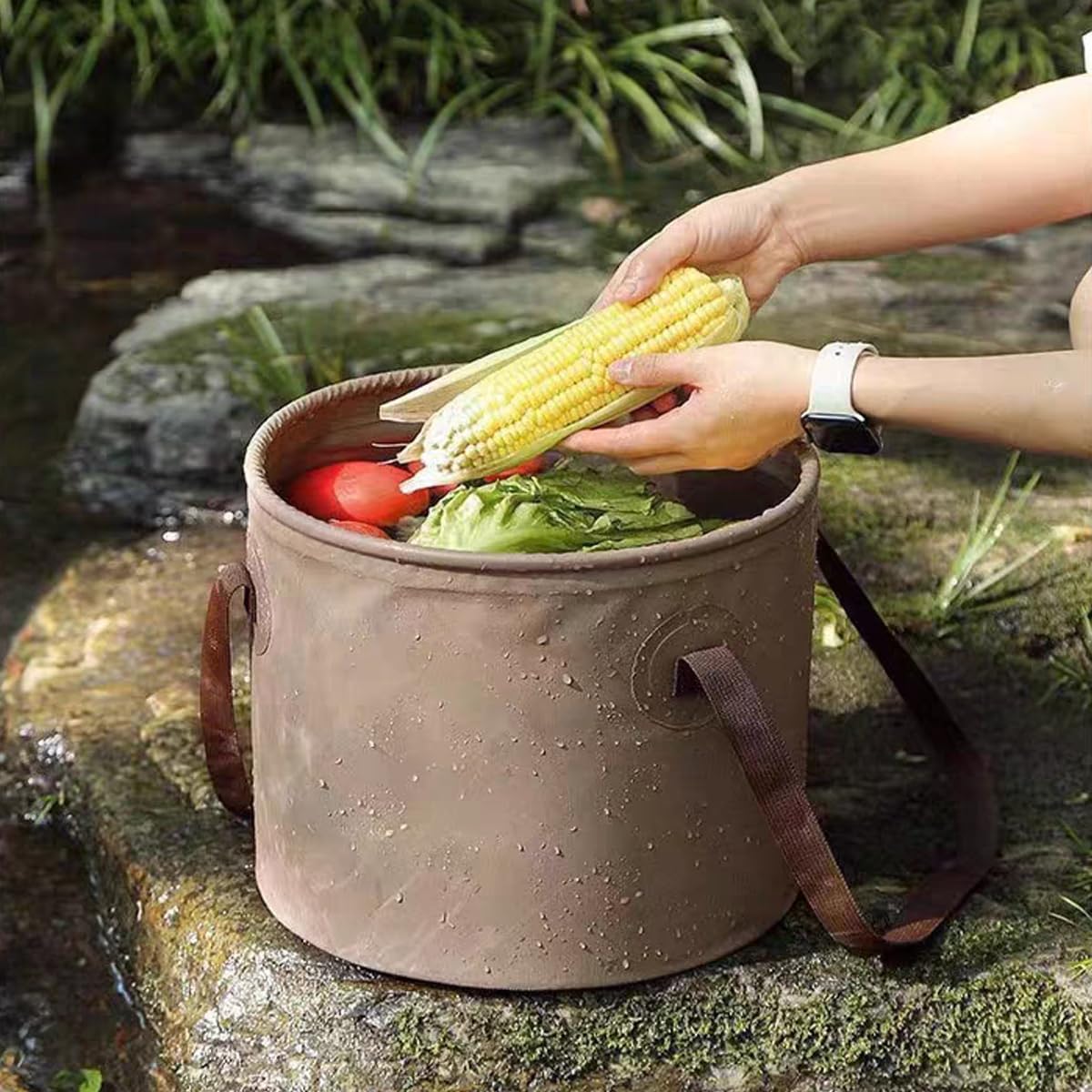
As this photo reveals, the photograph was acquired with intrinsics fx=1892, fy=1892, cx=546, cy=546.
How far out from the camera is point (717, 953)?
93.2 inches

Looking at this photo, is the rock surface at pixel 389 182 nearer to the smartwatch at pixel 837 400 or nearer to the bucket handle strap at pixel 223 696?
the bucket handle strap at pixel 223 696

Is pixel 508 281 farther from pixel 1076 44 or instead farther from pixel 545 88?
pixel 1076 44

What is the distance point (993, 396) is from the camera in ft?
7.17

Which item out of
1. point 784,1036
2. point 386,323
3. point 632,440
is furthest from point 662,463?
point 386,323

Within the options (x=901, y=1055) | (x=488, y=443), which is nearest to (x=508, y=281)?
(x=488, y=443)

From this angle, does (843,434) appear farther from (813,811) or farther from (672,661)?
(813,811)

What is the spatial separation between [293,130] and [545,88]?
776 millimetres

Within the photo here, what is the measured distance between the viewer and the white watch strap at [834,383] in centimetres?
222

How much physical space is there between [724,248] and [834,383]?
42cm

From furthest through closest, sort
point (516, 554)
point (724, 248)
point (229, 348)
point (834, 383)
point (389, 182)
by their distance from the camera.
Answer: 1. point (389, 182)
2. point (229, 348)
3. point (724, 248)
4. point (834, 383)
5. point (516, 554)

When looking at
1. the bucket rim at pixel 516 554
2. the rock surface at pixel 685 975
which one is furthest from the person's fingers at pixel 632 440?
the rock surface at pixel 685 975

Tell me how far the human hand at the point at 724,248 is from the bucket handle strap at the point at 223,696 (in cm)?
60

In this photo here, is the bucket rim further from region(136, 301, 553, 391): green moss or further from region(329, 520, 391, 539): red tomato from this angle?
region(136, 301, 553, 391): green moss

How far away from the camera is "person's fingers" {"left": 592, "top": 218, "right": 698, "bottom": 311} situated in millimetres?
2385
